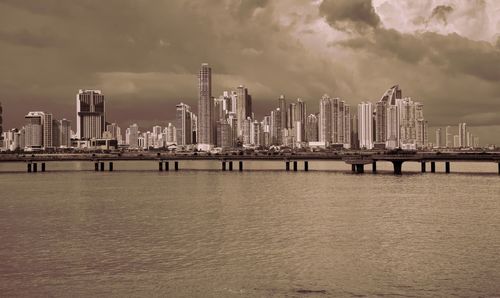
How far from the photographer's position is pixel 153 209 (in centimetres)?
7119

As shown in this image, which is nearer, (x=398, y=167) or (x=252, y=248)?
(x=252, y=248)

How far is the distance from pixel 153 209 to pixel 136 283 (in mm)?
39634

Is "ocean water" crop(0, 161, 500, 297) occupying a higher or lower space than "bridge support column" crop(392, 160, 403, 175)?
lower

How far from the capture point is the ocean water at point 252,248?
31344 mm

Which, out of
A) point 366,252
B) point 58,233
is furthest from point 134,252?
point 366,252

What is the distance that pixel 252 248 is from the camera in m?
42.8

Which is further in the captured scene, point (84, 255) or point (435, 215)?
point (435, 215)

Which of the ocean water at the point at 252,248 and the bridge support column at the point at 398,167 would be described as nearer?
the ocean water at the point at 252,248

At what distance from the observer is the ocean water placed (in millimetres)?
31344

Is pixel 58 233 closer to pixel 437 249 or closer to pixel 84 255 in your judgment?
pixel 84 255

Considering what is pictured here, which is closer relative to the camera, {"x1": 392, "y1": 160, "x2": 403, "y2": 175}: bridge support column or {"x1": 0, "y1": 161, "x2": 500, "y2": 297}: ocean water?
{"x1": 0, "y1": 161, "x2": 500, "y2": 297}: ocean water

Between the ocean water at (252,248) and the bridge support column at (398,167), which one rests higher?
the bridge support column at (398,167)

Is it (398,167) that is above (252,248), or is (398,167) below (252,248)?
above

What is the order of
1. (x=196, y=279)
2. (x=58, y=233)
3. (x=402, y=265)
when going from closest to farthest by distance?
1. (x=196, y=279)
2. (x=402, y=265)
3. (x=58, y=233)
